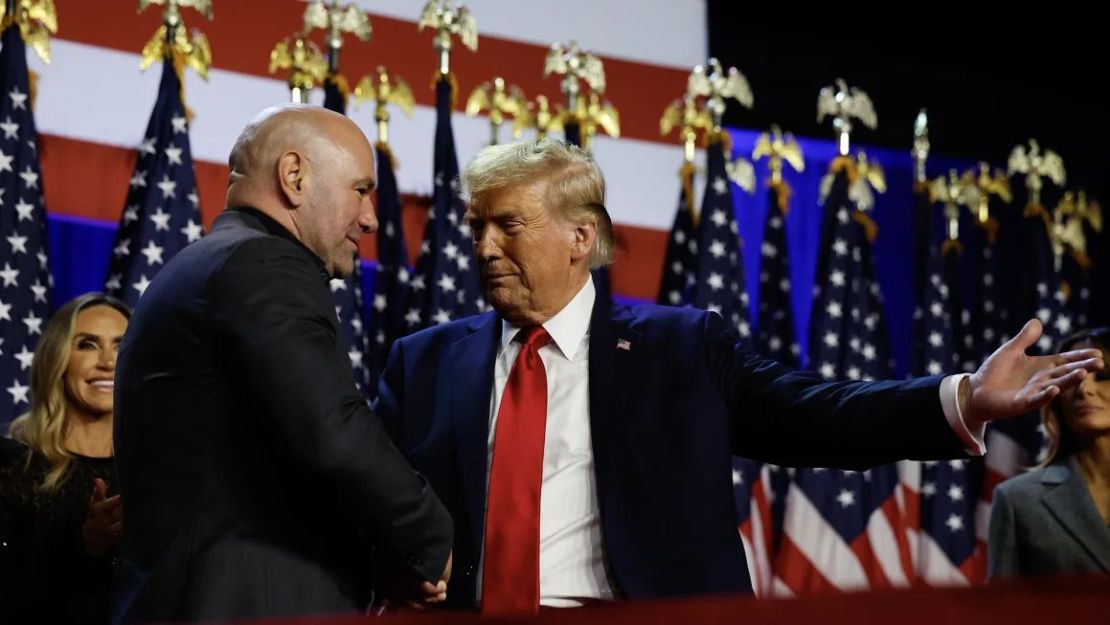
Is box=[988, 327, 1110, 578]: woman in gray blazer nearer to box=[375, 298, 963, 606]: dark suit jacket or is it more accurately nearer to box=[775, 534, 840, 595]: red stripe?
box=[375, 298, 963, 606]: dark suit jacket

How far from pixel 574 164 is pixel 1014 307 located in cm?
387

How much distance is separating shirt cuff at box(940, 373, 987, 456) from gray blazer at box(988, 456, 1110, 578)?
1408 mm

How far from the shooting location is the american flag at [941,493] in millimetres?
5371

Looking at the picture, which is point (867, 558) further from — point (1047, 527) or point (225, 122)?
point (225, 122)

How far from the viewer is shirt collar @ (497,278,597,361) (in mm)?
2672

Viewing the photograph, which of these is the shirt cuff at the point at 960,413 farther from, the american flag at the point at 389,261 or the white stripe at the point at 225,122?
the white stripe at the point at 225,122

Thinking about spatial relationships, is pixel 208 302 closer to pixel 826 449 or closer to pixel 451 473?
pixel 451 473

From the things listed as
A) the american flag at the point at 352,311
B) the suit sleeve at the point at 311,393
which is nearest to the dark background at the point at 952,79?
the american flag at the point at 352,311

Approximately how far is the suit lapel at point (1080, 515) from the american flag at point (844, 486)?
4.73 feet

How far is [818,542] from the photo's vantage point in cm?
518

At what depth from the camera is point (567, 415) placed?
2.57 m

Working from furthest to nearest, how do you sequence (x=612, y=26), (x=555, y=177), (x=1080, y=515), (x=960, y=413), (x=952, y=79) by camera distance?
1. (x=952, y=79)
2. (x=612, y=26)
3. (x=1080, y=515)
4. (x=555, y=177)
5. (x=960, y=413)

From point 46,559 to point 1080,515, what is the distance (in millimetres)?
2548

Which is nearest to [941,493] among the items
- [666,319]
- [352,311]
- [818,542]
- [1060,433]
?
[818,542]
